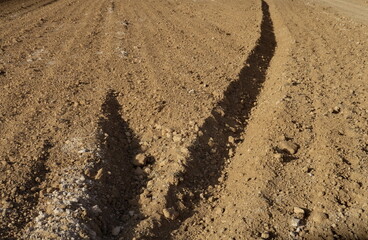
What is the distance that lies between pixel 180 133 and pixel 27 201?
6.31ft

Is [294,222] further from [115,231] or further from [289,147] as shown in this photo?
[115,231]

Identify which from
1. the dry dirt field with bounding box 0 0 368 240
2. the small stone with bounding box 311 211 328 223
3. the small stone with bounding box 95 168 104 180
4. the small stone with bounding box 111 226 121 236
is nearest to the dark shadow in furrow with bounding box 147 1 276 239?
the dry dirt field with bounding box 0 0 368 240

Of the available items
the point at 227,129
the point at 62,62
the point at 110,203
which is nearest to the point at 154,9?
the point at 62,62

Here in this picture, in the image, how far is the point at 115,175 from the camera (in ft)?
13.9

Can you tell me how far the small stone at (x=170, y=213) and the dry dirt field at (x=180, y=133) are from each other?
13 mm

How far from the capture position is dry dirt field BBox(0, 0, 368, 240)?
12.1ft

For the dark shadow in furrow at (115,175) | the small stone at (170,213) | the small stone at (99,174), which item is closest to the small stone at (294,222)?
the small stone at (170,213)

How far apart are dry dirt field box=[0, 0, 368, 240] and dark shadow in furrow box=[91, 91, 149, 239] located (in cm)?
2

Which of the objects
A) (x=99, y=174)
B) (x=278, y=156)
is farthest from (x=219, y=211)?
(x=99, y=174)

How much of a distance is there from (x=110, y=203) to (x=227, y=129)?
6.29 ft

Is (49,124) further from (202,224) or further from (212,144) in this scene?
(202,224)

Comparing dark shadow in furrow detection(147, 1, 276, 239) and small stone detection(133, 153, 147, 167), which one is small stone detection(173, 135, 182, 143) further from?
small stone detection(133, 153, 147, 167)

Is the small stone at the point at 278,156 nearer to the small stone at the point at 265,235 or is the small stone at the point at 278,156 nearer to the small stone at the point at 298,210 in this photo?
the small stone at the point at 298,210

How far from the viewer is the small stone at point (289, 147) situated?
4.62 meters
